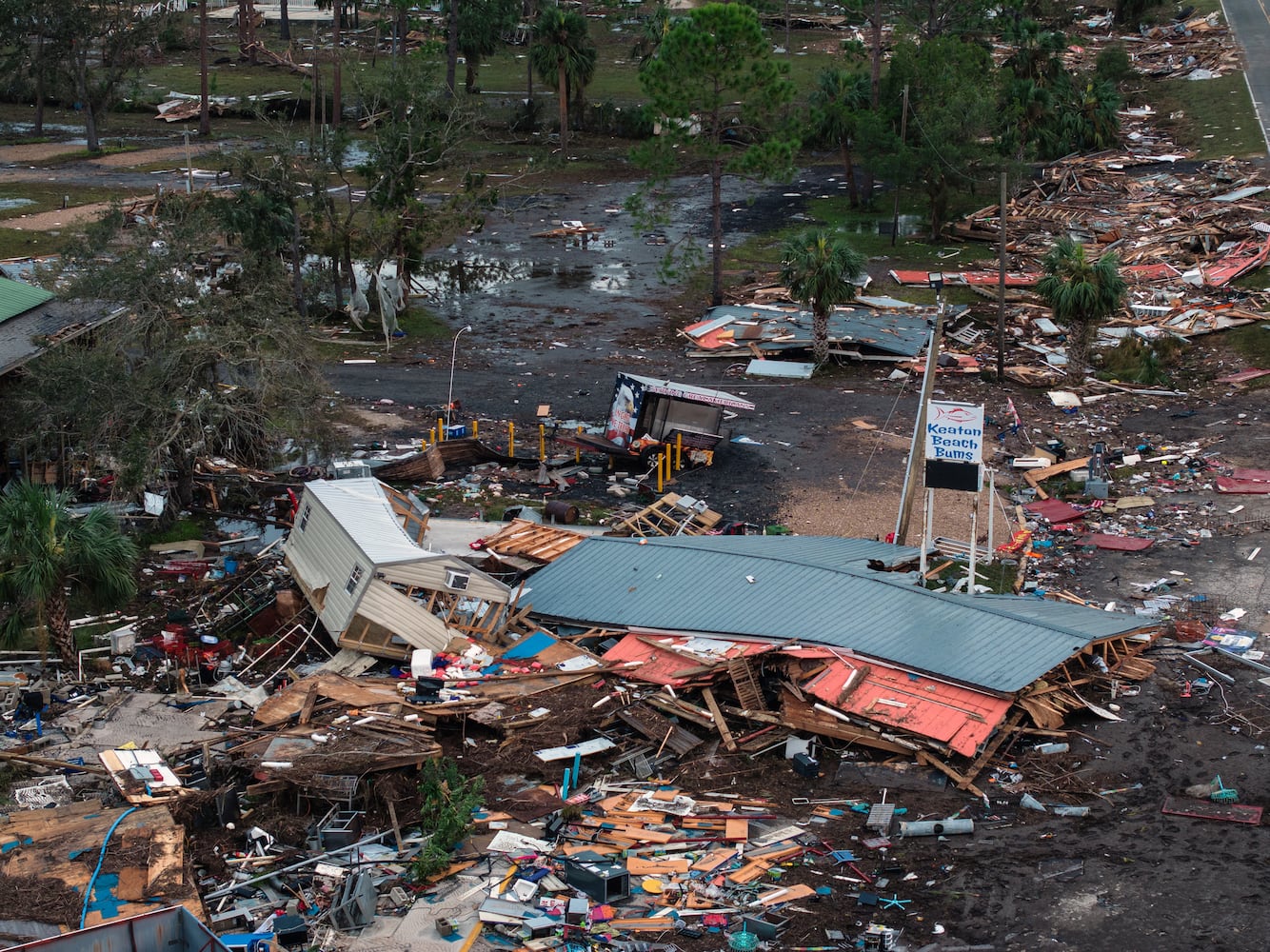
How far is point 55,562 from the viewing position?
17.9m

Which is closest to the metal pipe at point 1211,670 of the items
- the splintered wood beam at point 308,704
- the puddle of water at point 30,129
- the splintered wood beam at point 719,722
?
the splintered wood beam at point 719,722

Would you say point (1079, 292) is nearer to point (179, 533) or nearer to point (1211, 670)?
point (1211, 670)

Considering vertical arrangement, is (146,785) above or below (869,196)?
below

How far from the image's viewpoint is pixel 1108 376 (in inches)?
1280

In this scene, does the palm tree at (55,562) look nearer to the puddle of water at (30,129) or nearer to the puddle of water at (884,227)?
the puddle of water at (884,227)

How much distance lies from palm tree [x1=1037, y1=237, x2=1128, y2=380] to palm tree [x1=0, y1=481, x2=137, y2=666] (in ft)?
69.1

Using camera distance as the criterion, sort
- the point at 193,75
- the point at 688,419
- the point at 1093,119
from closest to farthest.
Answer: the point at 688,419 < the point at 1093,119 < the point at 193,75

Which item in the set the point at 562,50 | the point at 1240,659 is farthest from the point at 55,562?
the point at 562,50

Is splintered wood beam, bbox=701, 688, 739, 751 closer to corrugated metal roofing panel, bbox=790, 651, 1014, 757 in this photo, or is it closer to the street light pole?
corrugated metal roofing panel, bbox=790, 651, 1014, 757

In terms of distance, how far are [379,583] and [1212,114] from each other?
4752cm

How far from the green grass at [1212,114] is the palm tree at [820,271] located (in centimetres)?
2351

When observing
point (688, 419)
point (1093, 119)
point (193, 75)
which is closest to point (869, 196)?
point (1093, 119)

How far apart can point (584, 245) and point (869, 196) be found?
35.4ft

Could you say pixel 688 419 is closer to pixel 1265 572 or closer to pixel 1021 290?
pixel 1265 572
